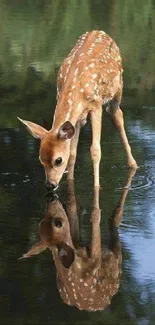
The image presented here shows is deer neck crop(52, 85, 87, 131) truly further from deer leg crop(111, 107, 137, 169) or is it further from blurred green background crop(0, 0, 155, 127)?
blurred green background crop(0, 0, 155, 127)

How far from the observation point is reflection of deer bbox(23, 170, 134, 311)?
7805 mm

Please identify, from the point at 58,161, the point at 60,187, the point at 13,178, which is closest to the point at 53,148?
the point at 58,161

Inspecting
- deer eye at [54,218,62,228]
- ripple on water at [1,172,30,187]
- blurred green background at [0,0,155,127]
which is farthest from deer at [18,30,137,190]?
blurred green background at [0,0,155,127]

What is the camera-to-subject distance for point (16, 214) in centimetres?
1020

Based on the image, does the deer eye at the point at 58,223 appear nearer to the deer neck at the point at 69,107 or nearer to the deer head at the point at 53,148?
the deer head at the point at 53,148

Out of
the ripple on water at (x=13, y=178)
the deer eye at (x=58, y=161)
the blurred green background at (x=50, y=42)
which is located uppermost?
the deer eye at (x=58, y=161)

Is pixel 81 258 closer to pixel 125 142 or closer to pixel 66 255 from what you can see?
pixel 66 255

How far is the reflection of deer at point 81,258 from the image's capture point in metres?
7.80

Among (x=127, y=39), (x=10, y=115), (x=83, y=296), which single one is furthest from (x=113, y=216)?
(x=127, y=39)

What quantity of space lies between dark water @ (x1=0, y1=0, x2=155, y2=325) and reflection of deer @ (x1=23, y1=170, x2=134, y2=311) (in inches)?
2.6

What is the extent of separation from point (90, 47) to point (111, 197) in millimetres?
1985

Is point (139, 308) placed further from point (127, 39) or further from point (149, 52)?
point (127, 39)

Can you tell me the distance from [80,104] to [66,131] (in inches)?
27.9

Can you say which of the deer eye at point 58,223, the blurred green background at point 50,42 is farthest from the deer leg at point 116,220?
the blurred green background at point 50,42
